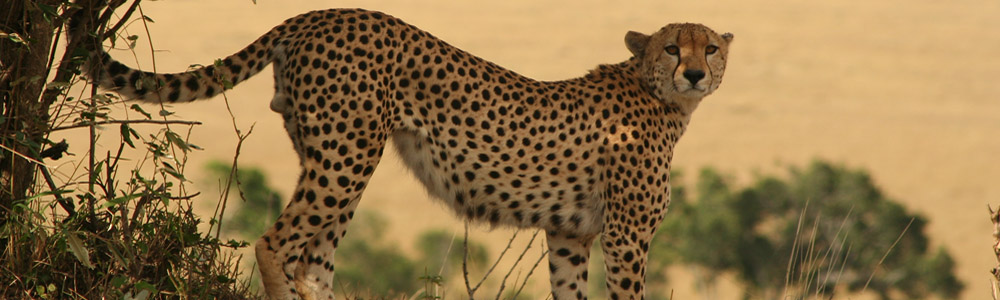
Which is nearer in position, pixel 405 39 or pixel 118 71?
pixel 118 71

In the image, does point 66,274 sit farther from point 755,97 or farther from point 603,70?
point 755,97

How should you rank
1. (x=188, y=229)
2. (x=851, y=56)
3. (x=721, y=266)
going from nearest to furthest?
1. (x=188, y=229)
2. (x=721, y=266)
3. (x=851, y=56)

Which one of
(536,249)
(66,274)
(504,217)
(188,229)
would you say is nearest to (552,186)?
(504,217)

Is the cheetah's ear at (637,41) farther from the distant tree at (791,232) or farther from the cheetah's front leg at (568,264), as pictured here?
the distant tree at (791,232)

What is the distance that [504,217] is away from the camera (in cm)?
512

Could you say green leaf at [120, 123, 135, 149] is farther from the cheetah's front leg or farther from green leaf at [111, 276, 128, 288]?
the cheetah's front leg

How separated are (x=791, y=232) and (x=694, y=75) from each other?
2036cm

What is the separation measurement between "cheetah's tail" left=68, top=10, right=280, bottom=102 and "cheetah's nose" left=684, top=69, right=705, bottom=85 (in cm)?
167

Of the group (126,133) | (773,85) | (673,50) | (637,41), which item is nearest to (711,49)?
(673,50)

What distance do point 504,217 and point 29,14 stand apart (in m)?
2.05

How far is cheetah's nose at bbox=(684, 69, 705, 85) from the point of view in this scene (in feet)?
16.7

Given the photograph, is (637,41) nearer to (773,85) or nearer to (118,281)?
(118,281)

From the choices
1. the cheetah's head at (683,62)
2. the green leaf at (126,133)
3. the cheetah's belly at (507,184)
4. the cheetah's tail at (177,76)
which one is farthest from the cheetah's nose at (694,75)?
the green leaf at (126,133)

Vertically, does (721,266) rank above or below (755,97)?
below
